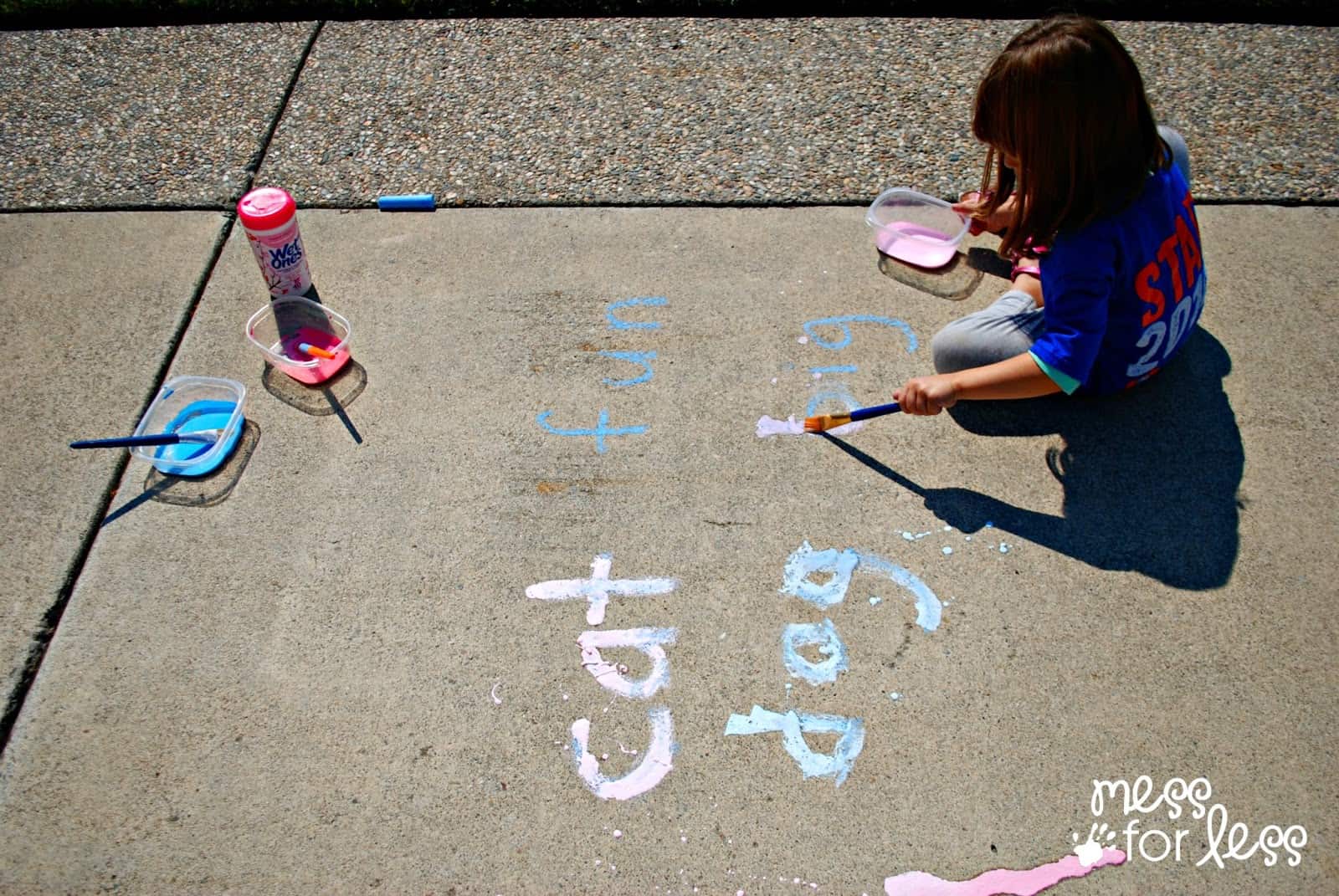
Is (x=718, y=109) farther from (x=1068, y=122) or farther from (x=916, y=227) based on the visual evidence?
(x=1068, y=122)

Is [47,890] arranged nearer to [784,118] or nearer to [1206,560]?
[1206,560]

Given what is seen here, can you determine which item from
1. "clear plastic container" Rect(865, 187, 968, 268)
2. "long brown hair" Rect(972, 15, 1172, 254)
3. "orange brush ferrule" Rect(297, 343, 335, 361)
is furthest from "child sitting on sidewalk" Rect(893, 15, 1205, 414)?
"orange brush ferrule" Rect(297, 343, 335, 361)

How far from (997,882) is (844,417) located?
114 centimetres

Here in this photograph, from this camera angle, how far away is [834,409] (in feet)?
8.70

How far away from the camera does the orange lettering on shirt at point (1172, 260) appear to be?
7.72 ft

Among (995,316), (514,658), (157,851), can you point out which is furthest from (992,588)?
(157,851)

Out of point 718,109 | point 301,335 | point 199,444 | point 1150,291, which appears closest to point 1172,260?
point 1150,291

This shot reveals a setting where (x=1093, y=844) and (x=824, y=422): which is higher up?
(x=824, y=422)

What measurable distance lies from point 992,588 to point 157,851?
6.12 feet

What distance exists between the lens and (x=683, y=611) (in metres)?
2.27

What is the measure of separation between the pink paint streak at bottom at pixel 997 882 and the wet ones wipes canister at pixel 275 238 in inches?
88.8

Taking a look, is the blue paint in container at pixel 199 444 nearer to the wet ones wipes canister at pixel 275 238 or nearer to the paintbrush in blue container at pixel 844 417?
the wet ones wipes canister at pixel 275 238

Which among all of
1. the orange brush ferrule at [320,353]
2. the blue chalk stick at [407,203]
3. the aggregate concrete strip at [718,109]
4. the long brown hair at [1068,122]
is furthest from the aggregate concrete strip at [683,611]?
the long brown hair at [1068,122]

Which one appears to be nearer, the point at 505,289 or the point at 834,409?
the point at 834,409
